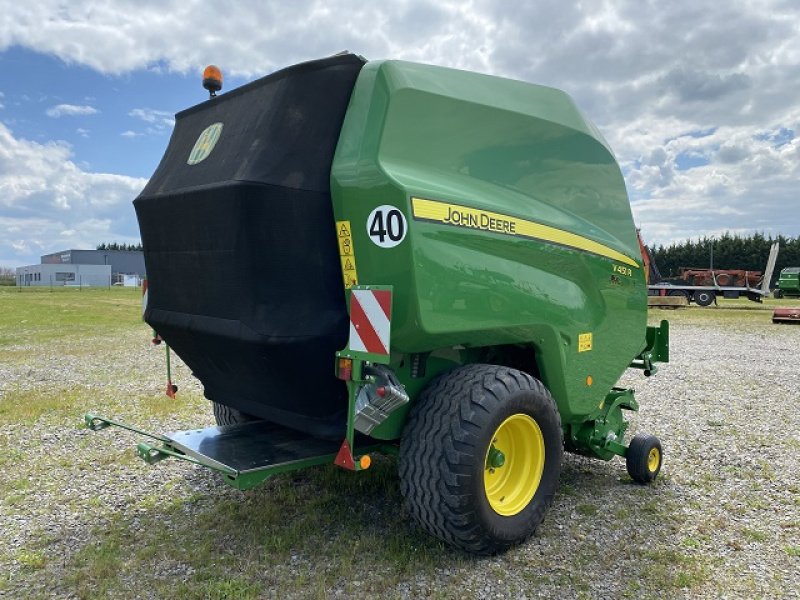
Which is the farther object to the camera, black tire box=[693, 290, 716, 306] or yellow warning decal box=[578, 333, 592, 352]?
black tire box=[693, 290, 716, 306]

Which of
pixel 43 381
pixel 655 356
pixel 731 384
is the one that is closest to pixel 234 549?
pixel 655 356

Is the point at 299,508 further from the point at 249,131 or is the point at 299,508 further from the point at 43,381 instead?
the point at 43,381

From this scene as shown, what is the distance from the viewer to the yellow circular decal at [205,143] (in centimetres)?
362

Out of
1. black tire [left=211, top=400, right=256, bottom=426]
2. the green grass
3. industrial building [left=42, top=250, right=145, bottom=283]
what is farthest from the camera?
industrial building [left=42, top=250, right=145, bottom=283]

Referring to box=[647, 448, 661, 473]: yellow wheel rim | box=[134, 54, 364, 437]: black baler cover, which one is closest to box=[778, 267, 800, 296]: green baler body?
box=[647, 448, 661, 473]: yellow wheel rim

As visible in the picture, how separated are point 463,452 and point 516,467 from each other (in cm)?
75

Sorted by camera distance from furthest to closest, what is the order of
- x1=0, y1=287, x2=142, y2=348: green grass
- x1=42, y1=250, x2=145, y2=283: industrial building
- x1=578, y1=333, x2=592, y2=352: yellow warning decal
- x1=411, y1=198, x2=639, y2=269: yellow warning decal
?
x1=42, y1=250, x2=145, y2=283: industrial building → x1=0, y1=287, x2=142, y2=348: green grass → x1=578, y1=333, x2=592, y2=352: yellow warning decal → x1=411, y1=198, x2=639, y2=269: yellow warning decal

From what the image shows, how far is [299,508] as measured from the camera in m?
4.12

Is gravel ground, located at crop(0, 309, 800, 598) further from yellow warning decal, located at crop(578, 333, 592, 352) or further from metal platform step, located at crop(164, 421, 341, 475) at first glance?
yellow warning decal, located at crop(578, 333, 592, 352)

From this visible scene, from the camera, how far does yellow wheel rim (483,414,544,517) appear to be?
3.57 m

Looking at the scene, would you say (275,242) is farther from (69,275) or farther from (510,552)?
(69,275)

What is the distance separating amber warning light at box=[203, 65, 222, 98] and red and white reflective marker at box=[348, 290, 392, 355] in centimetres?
191

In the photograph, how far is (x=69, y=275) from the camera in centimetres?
7712

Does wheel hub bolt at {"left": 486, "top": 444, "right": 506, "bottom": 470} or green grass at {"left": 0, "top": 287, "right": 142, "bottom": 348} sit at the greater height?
green grass at {"left": 0, "top": 287, "right": 142, "bottom": 348}
